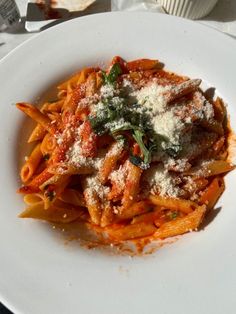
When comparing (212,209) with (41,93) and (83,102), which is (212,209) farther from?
(41,93)

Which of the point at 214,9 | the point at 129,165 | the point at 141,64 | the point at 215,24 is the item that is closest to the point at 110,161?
the point at 129,165

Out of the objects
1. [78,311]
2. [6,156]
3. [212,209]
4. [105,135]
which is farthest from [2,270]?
[212,209]

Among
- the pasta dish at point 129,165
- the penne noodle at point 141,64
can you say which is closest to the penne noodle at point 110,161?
the pasta dish at point 129,165

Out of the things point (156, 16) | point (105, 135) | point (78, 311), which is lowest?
point (78, 311)

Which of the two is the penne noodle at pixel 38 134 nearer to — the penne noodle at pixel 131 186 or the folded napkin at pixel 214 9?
the penne noodle at pixel 131 186

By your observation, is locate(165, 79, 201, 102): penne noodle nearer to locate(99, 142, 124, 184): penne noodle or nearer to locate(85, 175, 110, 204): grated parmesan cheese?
locate(99, 142, 124, 184): penne noodle
